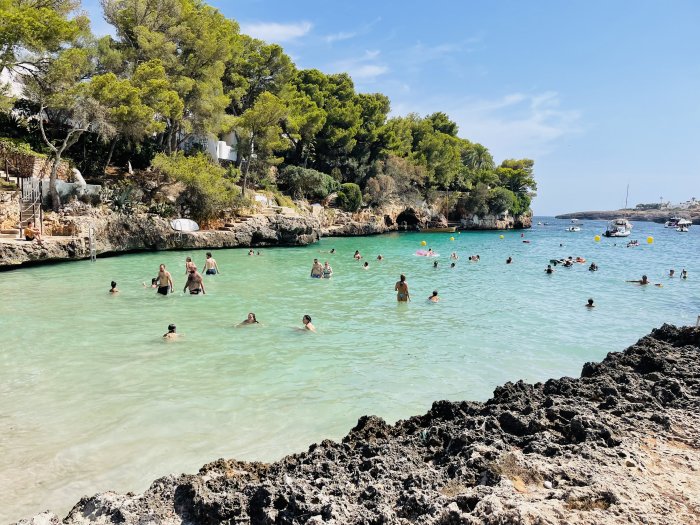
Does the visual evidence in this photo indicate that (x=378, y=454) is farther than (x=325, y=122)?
No

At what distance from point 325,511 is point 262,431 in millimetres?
3212

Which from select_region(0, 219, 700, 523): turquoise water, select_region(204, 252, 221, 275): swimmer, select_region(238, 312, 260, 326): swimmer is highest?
select_region(204, 252, 221, 275): swimmer

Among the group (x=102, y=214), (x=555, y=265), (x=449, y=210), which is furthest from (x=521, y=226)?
(x=102, y=214)

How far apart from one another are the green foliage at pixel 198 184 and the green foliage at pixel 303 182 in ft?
47.1

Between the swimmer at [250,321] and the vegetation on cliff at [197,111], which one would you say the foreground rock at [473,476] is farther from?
the vegetation on cliff at [197,111]

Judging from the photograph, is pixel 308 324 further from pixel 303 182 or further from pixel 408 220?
pixel 408 220

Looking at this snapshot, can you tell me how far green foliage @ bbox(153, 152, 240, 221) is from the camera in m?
31.9

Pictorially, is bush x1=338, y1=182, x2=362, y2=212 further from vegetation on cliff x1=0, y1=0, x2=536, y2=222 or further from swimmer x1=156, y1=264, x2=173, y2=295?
swimmer x1=156, y1=264, x2=173, y2=295

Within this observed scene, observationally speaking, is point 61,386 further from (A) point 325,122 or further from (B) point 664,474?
(A) point 325,122

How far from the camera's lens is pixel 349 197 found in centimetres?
5241

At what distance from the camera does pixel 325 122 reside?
2069 inches

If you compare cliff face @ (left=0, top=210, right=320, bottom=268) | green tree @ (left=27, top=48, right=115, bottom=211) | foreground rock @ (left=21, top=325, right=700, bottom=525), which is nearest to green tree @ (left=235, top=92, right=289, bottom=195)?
cliff face @ (left=0, top=210, right=320, bottom=268)

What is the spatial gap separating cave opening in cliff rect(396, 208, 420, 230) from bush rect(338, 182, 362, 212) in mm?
11580

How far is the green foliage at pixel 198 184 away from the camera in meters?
31.9
